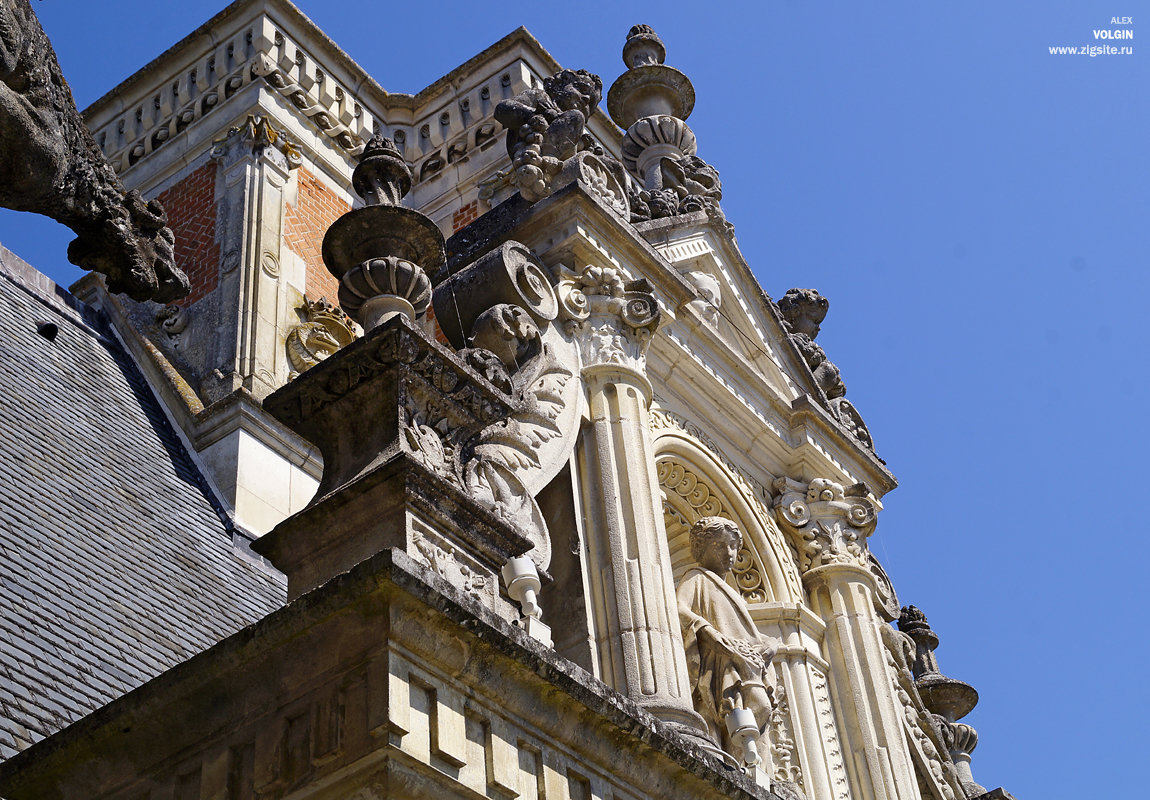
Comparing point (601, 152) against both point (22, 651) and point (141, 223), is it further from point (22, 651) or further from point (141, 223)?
point (141, 223)

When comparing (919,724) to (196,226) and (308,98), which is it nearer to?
(196,226)

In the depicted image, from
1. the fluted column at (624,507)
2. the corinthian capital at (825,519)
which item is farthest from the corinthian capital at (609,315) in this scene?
the corinthian capital at (825,519)

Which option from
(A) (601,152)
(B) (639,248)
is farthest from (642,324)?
(A) (601,152)

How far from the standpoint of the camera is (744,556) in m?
11.1

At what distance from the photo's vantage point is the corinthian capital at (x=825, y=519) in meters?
11.5

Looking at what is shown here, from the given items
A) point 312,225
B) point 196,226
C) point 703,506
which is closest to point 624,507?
point 703,506

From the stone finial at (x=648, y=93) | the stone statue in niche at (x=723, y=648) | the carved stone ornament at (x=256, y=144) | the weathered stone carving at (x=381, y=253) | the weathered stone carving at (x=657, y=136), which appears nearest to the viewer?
the weathered stone carving at (x=381, y=253)

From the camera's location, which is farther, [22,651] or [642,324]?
[642,324]

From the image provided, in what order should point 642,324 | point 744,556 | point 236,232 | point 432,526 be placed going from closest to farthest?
point 432,526 → point 642,324 → point 744,556 → point 236,232

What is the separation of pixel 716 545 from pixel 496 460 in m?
2.43

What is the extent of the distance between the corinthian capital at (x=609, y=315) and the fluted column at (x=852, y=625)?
2.06 m

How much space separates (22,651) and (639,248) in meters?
5.06

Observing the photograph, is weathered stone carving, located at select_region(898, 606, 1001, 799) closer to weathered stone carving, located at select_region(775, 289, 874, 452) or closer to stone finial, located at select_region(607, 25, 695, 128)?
weathered stone carving, located at select_region(775, 289, 874, 452)

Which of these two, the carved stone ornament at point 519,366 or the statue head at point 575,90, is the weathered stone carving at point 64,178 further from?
the statue head at point 575,90
